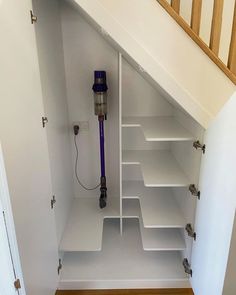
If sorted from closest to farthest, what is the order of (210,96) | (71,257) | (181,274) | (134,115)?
(210,96), (181,274), (71,257), (134,115)

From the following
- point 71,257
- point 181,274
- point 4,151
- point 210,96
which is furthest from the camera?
point 71,257

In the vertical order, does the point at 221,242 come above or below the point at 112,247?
above

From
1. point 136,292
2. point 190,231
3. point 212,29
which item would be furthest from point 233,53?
point 136,292

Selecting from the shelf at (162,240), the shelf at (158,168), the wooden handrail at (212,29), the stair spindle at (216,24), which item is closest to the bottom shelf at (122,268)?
the shelf at (162,240)

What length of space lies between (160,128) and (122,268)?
1151mm

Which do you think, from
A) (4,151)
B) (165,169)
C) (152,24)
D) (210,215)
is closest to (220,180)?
(210,215)

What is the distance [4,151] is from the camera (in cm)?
95

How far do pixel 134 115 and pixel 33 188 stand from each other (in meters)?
1.25

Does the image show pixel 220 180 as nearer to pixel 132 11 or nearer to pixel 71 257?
pixel 132 11

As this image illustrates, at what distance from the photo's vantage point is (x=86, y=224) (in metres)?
2.13

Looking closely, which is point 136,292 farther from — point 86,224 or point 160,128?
point 160,128

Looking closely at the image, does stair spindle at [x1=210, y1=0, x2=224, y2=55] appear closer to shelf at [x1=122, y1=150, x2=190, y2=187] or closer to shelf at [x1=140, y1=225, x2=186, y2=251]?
shelf at [x1=122, y1=150, x2=190, y2=187]

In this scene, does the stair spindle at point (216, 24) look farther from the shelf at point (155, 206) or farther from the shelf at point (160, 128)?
the shelf at point (155, 206)

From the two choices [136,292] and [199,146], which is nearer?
[199,146]
